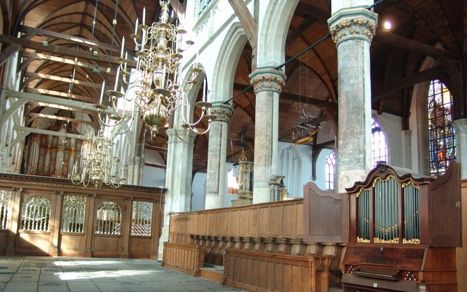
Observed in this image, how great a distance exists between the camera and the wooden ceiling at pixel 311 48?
1442 cm

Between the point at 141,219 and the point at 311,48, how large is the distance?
881cm

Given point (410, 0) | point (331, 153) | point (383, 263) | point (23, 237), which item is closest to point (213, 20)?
point (410, 0)

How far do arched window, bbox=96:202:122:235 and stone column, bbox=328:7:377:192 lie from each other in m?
11.0

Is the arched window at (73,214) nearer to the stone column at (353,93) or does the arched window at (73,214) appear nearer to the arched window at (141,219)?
the arched window at (141,219)

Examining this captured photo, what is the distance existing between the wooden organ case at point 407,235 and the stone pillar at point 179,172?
10.7m

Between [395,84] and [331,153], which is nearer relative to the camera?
[395,84]

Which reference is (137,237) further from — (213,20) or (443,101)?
(443,101)

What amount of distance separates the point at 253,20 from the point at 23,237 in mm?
9997

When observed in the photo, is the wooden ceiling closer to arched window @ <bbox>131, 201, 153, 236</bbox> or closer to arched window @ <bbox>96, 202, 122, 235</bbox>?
arched window @ <bbox>131, 201, 153, 236</bbox>

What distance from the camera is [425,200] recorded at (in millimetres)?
5324

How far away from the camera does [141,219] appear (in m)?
16.9

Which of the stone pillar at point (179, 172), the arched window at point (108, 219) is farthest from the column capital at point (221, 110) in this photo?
the arched window at point (108, 219)

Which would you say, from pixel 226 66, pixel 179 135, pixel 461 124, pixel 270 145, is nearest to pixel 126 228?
pixel 179 135

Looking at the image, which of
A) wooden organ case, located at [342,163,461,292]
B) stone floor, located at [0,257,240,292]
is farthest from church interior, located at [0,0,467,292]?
stone floor, located at [0,257,240,292]
